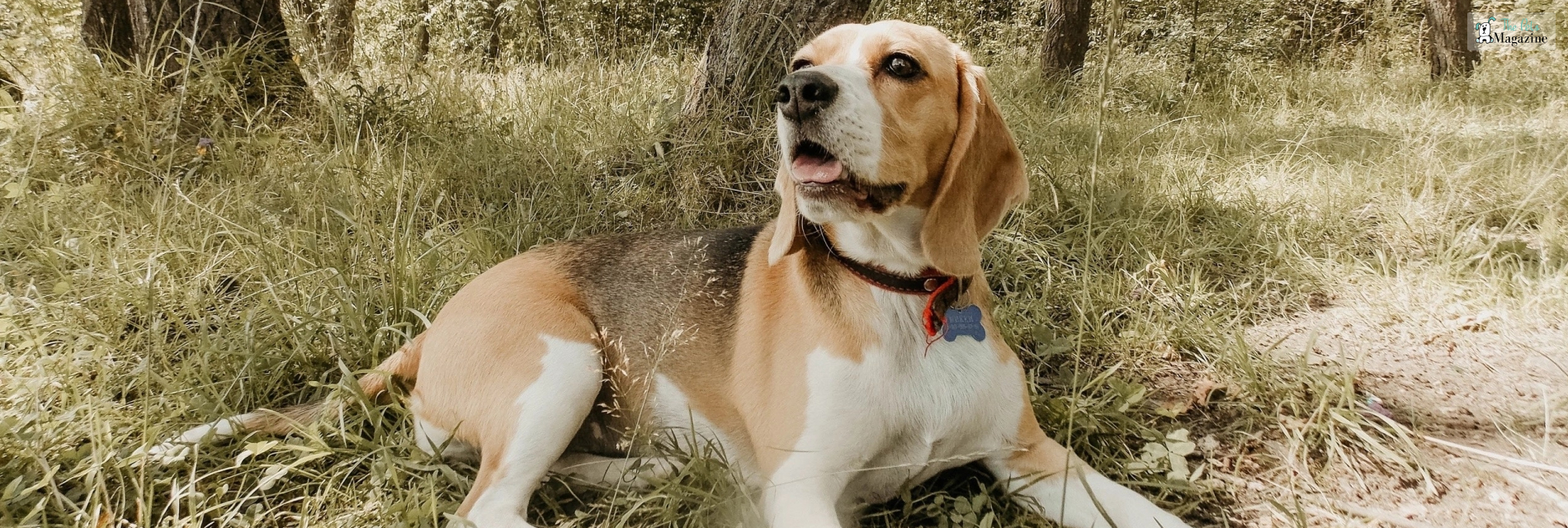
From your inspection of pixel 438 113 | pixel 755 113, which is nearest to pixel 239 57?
pixel 438 113

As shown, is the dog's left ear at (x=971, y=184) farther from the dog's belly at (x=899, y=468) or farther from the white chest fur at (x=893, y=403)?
the dog's belly at (x=899, y=468)

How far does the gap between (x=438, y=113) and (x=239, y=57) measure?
1038mm

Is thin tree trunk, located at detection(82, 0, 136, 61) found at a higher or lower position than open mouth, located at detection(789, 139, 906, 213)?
higher

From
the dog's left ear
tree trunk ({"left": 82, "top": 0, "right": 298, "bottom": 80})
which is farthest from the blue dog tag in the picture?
tree trunk ({"left": 82, "top": 0, "right": 298, "bottom": 80})

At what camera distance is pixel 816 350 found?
217cm

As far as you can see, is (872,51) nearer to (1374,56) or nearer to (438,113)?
(438,113)

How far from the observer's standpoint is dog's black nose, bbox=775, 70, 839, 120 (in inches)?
72.6

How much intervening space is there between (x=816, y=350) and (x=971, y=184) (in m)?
0.61

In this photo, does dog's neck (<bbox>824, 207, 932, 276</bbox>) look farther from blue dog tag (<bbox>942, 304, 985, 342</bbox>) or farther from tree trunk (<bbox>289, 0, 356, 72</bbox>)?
tree trunk (<bbox>289, 0, 356, 72</bbox>)

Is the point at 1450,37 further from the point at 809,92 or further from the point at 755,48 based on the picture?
the point at 809,92

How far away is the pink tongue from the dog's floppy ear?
0.18 m

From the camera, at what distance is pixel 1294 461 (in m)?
2.39

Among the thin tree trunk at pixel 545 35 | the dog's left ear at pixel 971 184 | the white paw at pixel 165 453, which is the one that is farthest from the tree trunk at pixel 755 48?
the white paw at pixel 165 453

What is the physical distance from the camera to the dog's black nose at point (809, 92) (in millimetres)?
1845
